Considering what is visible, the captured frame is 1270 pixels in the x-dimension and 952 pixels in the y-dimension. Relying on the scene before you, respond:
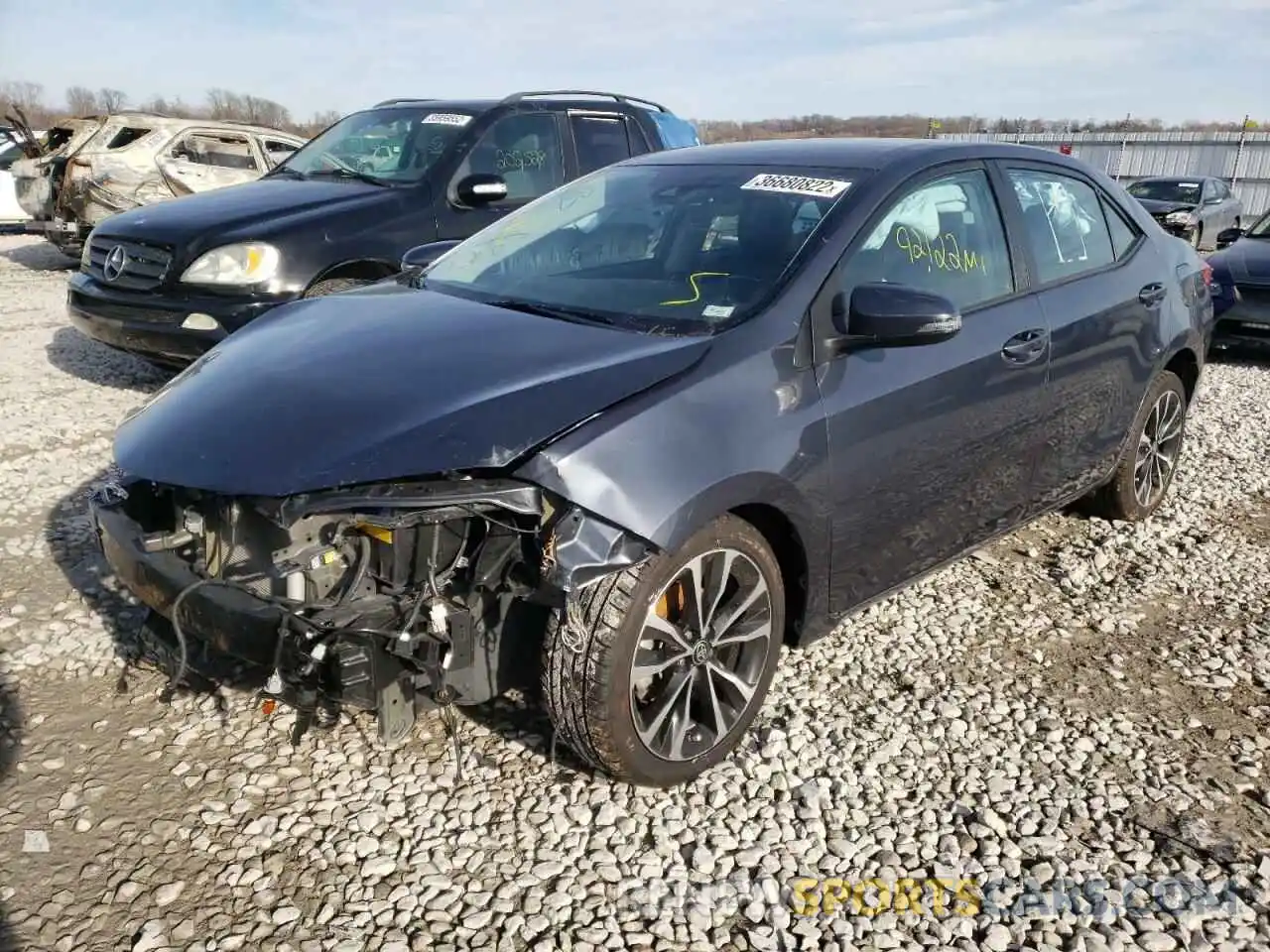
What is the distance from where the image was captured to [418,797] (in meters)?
2.72

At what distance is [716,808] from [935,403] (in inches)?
57.6

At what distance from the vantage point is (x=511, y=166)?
22.2 feet

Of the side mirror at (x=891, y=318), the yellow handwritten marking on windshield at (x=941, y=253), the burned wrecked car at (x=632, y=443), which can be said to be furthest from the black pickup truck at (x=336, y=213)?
the side mirror at (x=891, y=318)

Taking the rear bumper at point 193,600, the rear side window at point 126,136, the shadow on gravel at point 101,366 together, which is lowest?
the shadow on gravel at point 101,366

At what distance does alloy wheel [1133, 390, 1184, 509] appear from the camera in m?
4.75

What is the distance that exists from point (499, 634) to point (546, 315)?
1087mm

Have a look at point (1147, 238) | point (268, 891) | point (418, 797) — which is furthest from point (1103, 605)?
point (268, 891)

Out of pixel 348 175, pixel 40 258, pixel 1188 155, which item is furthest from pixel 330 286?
pixel 1188 155

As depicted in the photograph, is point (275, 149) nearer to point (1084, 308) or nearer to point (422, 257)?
point (422, 257)

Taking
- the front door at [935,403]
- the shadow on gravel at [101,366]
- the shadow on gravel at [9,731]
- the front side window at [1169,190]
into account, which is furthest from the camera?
the front side window at [1169,190]

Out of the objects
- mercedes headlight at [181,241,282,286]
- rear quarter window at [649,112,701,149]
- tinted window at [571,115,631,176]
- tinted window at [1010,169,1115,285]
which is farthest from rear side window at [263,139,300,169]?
tinted window at [1010,169,1115,285]

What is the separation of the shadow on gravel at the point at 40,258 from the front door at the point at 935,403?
12.0m

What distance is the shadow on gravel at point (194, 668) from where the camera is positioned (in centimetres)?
280

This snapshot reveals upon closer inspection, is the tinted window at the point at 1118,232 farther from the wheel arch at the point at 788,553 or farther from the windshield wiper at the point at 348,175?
the windshield wiper at the point at 348,175
